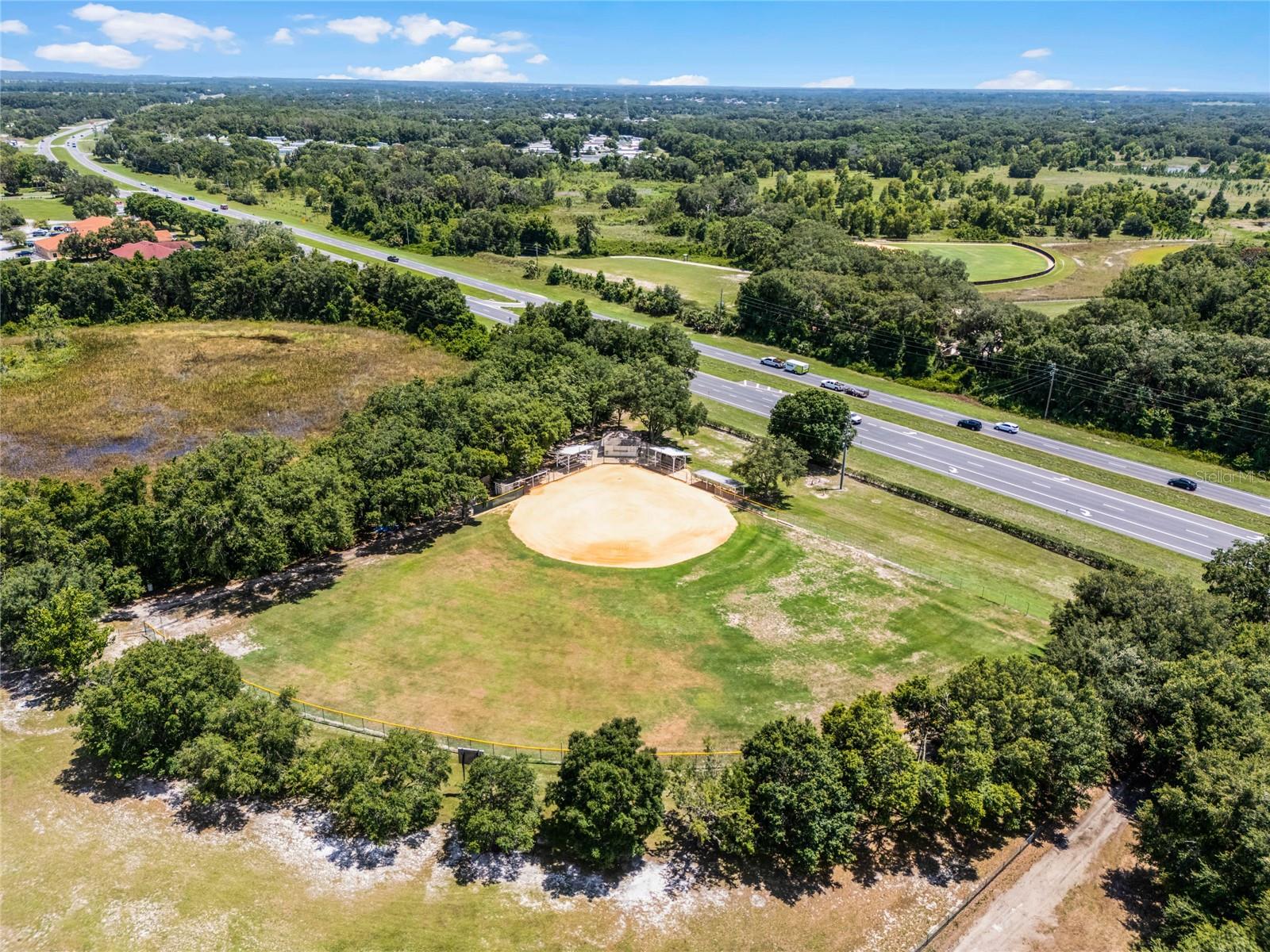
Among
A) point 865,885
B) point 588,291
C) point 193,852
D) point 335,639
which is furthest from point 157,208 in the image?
point 865,885

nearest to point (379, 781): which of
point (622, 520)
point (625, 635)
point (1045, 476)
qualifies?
point (625, 635)

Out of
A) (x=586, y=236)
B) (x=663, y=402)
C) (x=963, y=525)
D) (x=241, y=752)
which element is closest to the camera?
(x=241, y=752)

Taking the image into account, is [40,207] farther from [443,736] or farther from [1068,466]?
[1068,466]

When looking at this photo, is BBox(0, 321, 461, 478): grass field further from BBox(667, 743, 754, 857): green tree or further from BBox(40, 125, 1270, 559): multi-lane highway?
BBox(667, 743, 754, 857): green tree

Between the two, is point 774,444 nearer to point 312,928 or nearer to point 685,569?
point 685,569

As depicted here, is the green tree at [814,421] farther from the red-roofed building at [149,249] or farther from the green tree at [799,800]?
the red-roofed building at [149,249]

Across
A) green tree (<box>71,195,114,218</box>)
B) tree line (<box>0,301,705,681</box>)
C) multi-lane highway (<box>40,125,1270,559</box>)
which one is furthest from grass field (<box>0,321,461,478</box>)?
green tree (<box>71,195,114,218</box>)
